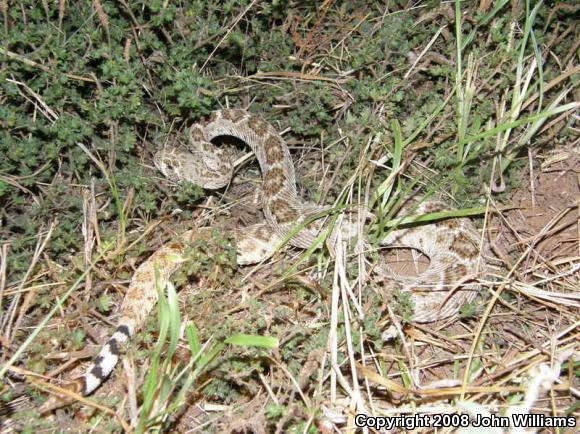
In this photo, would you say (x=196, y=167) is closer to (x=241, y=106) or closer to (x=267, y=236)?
(x=241, y=106)

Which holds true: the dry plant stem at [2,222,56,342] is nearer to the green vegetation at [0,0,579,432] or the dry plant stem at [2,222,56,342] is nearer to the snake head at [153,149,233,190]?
the green vegetation at [0,0,579,432]

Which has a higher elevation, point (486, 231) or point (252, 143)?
point (252, 143)

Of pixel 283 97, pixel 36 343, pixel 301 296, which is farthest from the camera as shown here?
pixel 283 97

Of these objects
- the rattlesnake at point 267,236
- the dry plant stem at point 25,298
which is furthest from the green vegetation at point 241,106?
the rattlesnake at point 267,236

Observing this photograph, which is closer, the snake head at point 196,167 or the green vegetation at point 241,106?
the green vegetation at point 241,106

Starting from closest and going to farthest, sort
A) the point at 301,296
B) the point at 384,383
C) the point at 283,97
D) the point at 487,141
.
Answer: the point at 384,383, the point at 301,296, the point at 487,141, the point at 283,97

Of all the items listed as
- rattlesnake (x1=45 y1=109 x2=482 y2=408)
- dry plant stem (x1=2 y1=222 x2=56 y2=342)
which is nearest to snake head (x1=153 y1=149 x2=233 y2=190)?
rattlesnake (x1=45 y1=109 x2=482 y2=408)

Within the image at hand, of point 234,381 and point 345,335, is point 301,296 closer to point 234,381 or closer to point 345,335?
point 345,335

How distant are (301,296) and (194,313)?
78cm

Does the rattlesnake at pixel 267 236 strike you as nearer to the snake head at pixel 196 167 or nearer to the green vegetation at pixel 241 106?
the snake head at pixel 196 167

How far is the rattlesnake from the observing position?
14.1 feet

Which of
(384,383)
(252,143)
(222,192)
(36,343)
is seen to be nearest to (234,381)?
(384,383)

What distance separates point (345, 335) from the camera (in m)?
3.89

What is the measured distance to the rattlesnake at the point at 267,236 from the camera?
14.1ft
